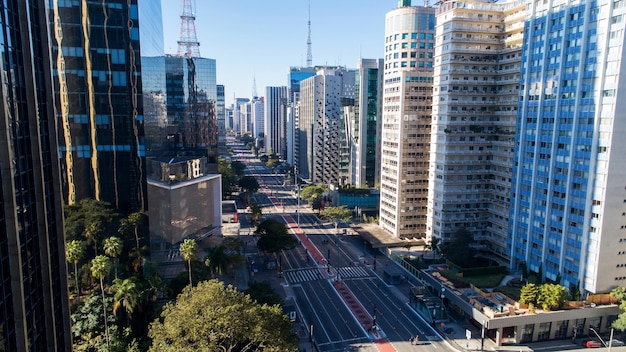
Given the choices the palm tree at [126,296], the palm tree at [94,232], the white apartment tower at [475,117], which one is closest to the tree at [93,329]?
the palm tree at [126,296]

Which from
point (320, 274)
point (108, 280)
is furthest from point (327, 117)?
point (108, 280)

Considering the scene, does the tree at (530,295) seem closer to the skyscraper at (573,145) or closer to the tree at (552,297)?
the tree at (552,297)

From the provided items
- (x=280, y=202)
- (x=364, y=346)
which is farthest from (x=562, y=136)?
(x=280, y=202)

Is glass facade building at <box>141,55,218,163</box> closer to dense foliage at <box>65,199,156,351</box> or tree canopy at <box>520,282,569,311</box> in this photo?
dense foliage at <box>65,199,156,351</box>

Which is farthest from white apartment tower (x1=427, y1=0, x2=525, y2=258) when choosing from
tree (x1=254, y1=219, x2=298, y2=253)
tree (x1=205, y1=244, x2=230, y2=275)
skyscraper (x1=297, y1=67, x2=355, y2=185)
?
skyscraper (x1=297, y1=67, x2=355, y2=185)

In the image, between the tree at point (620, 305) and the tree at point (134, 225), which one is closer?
the tree at point (620, 305)
